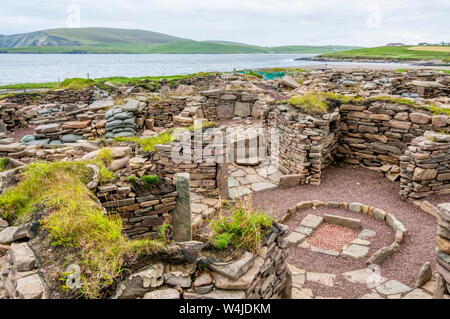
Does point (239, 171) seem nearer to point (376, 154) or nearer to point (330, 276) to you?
point (376, 154)

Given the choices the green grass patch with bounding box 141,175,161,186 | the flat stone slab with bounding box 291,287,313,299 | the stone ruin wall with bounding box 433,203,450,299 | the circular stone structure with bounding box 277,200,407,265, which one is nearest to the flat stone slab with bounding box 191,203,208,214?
the circular stone structure with bounding box 277,200,407,265

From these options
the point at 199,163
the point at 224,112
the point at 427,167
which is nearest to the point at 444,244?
the point at 427,167

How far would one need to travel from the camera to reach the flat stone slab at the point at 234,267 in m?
3.40

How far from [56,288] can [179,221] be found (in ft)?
10.9

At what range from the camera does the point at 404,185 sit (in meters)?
8.77

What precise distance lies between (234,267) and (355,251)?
14.5 feet

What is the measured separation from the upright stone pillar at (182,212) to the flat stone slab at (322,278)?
2.60 meters

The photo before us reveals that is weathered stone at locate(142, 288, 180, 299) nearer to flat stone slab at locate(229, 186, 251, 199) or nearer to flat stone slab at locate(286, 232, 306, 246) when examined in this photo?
flat stone slab at locate(286, 232, 306, 246)

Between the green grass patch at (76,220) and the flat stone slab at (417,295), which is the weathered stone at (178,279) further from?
the flat stone slab at (417,295)

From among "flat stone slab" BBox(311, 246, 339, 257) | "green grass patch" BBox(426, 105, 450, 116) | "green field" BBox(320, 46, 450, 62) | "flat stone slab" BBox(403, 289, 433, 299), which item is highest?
"green field" BBox(320, 46, 450, 62)

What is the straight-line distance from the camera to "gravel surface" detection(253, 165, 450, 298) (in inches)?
243

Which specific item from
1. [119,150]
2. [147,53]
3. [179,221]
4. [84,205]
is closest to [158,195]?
[179,221]

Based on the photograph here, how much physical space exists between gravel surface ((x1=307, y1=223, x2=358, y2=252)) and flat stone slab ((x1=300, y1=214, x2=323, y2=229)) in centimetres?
12

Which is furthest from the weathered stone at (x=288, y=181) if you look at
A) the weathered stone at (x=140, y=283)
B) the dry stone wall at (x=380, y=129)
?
the weathered stone at (x=140, y=283)
